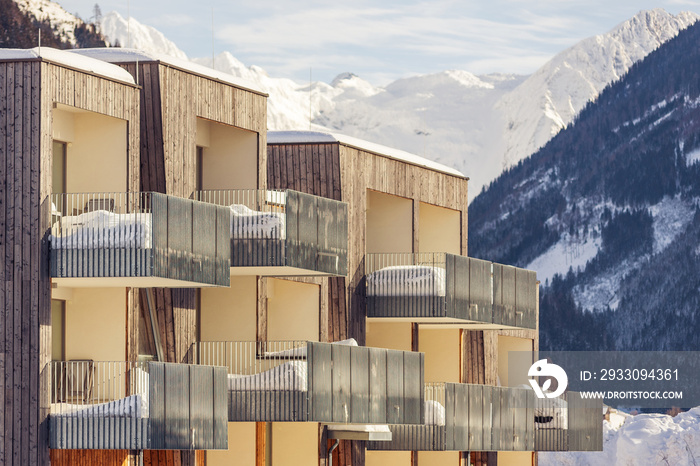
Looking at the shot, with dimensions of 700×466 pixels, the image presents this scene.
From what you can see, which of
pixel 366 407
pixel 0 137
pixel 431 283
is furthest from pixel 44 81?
pixel 431 283

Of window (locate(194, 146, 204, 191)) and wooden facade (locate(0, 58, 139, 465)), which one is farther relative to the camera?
window (locate(194, 146, 204, 191))

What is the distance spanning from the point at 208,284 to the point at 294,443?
7.87m

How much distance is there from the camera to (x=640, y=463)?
109000 mm

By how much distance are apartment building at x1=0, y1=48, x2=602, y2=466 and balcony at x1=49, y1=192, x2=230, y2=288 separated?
38 millimetres

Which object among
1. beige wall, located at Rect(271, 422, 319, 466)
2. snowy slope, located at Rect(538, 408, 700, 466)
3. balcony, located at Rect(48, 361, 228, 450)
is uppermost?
balcony, located at Rect(48, 361, 228, 450)

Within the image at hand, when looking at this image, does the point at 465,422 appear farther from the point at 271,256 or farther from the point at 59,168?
the point at 59,168

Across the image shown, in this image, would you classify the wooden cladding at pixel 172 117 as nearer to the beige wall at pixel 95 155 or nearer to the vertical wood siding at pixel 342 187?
the beige wall at pixel 95 155

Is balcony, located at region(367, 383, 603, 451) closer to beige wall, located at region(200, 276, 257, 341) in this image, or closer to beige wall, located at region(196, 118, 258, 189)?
beige wall, located at region(200, 276, 257, 341)

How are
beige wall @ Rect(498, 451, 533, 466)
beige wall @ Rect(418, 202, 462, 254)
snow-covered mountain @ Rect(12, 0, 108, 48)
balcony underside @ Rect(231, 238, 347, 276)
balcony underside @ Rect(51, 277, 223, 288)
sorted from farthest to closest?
1. snow-covered mountain @ Rect(12, 0, 108, 48)
2. beige wall @ Rect(498, 451, 533, 466)
3. beige wall @ Rect(418, 202, 462, 254)
4. balcony underside @ Rect(231, 238, 347, 276)
5. balcony underside @ Rect(51, 277, 223, 288)

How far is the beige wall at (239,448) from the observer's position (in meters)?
34.0

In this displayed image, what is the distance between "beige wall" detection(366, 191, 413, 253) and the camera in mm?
42219

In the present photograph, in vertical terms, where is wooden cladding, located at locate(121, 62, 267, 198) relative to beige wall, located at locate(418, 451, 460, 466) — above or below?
above

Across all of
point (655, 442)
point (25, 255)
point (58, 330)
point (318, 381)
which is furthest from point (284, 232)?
point (655, 442)

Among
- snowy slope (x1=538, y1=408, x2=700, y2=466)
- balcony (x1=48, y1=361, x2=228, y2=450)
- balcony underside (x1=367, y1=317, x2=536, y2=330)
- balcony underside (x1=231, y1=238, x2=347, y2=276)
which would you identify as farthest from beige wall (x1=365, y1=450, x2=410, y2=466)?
snowy slope (x1=538, y1=408, x2=700, y2=466)
